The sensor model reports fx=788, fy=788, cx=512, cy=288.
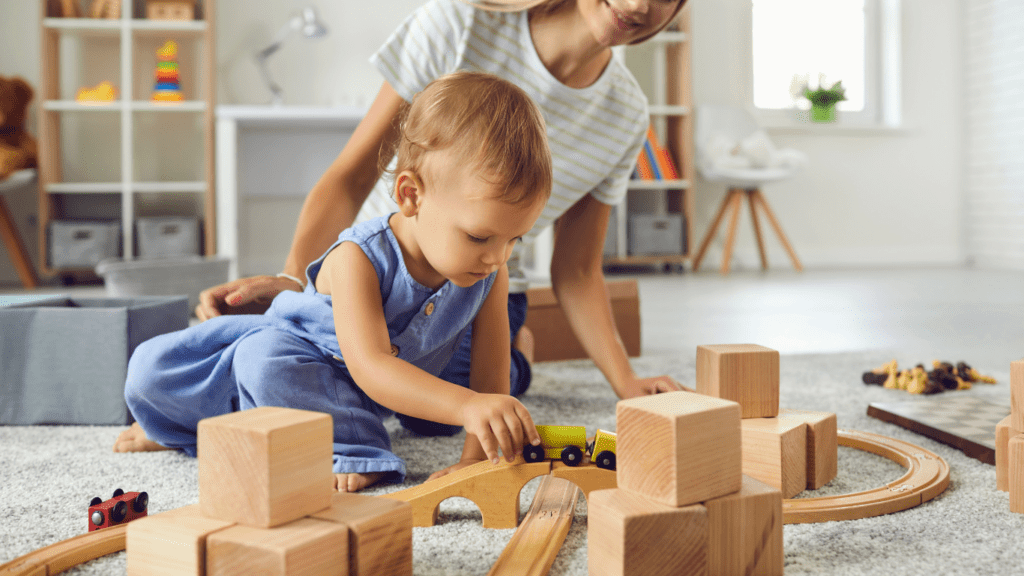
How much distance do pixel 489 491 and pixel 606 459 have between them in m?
0.09

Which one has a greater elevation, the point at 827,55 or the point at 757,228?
the point at 827,55

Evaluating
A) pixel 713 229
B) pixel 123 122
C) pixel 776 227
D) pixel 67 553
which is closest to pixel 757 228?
pixel 776 227

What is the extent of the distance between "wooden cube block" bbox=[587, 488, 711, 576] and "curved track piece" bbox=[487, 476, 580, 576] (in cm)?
5

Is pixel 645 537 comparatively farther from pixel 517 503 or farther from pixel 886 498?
pixel 886 498

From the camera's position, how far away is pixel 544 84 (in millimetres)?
1011

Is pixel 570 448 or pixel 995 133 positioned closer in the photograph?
pixel 570 448

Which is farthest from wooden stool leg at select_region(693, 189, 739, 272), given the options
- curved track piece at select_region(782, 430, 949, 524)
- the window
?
curved track piece at select_region(782, 430, 949, 524)

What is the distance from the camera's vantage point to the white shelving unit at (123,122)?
3.09 m

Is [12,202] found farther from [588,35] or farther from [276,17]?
[588,35]

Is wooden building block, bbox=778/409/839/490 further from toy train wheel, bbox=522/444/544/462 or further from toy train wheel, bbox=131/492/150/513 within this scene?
toy train wheel, bbox=131/492/150/513

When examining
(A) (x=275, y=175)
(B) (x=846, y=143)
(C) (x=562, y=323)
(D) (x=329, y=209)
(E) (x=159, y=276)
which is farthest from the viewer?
(B) (x=846, y=143)

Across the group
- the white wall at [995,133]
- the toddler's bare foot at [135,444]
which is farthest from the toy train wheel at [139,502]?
the white wall at [995,133]

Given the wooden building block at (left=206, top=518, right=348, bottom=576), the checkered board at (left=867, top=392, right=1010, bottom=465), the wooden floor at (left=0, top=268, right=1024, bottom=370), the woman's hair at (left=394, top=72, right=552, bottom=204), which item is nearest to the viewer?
the wooden building block at (left=206, top=518, right=348, bottom=576)

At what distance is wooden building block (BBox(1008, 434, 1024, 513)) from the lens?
0.62 m
